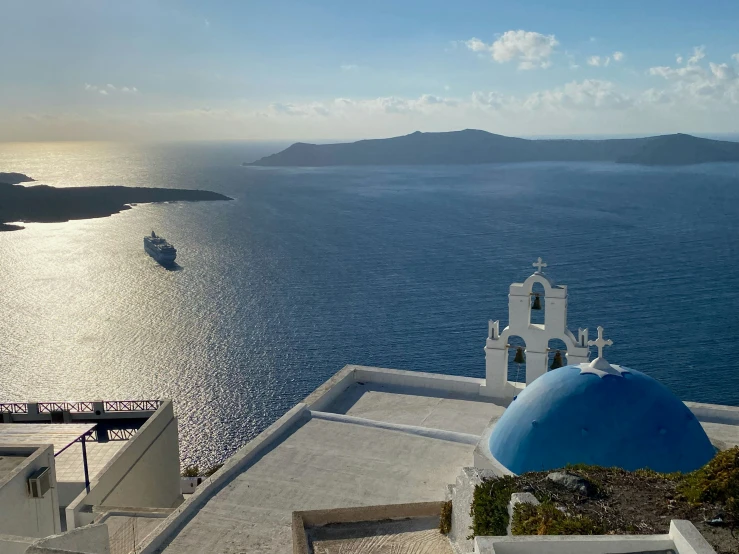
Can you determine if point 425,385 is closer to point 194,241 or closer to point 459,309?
point 459,309

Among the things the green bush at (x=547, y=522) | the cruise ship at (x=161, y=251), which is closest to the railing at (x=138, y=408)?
the green bush at (x=547, y=522)

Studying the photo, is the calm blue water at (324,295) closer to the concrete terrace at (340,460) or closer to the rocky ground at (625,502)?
the concrete terrace at (340,460)

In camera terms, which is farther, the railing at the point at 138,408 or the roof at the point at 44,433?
the railing at the point at 138,408

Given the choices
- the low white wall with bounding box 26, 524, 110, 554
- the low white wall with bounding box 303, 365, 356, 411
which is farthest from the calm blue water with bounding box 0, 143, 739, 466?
the low white wall with bounding box 26, 524, 110, 554

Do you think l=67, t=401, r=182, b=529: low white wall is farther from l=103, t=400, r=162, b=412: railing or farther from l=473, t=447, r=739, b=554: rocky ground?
l=473, t=447, r=739, b=554: rocky ground

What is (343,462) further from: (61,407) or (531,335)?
(61,407)

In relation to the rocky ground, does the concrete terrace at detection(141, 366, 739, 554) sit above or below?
below
